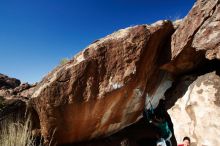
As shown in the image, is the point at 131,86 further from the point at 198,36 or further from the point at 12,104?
the point at 12,104

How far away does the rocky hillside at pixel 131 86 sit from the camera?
5.69 metres

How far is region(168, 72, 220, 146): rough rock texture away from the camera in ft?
18.3

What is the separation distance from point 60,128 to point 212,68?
147 inches

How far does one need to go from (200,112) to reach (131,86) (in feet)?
5.18

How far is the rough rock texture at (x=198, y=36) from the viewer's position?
19.3ft

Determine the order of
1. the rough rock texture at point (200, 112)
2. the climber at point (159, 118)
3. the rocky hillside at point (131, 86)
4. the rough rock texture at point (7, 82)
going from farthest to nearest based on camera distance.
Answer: the rough rock texture at point (7, 82) → the climber at point (159, 118) → the rocky hillside at point (131, 86) → the rough rock texture at point (200, 112)

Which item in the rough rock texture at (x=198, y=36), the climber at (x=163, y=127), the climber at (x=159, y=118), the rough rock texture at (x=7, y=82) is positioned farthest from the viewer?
the rough rock texture at (x=7, y=82)

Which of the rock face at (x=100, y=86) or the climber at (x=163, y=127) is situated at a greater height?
the rock face at (x=100, y=86)

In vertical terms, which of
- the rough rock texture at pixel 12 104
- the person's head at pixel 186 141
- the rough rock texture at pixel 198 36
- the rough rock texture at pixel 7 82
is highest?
the rough rock texture at pixel 7 82

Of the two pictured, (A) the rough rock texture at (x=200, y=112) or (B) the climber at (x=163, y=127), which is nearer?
(A) the rough rock texture at (x=200, y=112)

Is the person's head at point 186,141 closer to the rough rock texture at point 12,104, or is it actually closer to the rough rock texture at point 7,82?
the rough rock texture at point 12,104

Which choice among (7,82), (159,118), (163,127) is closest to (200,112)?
(163,127)

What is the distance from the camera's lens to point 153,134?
713cm

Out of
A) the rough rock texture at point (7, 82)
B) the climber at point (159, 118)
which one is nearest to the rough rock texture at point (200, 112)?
the climber at point (159, 118)
